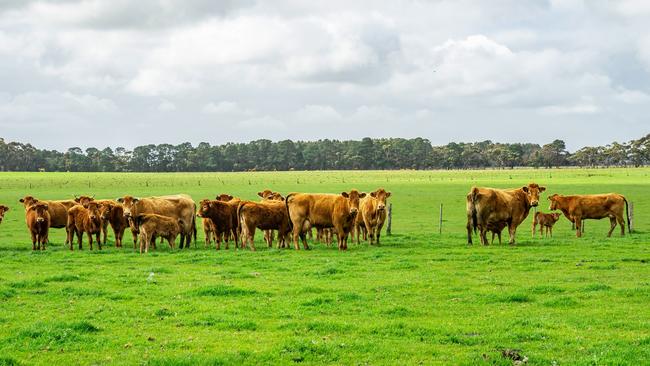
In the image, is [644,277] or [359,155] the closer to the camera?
[644,277]

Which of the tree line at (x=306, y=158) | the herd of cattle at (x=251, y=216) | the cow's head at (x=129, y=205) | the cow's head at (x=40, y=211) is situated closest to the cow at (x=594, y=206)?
the herd of cattle at (x=251, y=216)

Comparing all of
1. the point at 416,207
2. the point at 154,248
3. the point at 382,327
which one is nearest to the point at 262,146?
the point at 416,207

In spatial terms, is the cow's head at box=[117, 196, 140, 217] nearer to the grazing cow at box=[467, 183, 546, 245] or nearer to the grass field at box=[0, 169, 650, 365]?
the grass field at box=[0, 169, 650, 365]

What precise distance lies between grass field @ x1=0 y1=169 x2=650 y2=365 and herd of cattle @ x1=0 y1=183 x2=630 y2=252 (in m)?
1.61

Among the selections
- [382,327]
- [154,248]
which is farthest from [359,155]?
[382,327]

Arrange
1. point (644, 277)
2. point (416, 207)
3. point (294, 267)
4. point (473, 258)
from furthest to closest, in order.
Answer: point (416, 207), point (473, 258), point (294, 267), point (644, 277)

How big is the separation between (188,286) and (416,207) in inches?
1282

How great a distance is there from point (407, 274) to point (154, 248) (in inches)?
403

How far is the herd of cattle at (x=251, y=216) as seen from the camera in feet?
70.7

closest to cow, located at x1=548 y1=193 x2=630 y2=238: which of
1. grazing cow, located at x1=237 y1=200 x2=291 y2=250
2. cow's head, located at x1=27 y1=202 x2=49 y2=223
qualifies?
grazing cow, located at x1=237 y1=200 x2=291 y2=250

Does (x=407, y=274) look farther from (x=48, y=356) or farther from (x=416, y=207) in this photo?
(x=416, y=207)

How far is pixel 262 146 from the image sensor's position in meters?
198

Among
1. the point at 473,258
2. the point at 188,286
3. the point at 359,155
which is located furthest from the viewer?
the point at 359,155

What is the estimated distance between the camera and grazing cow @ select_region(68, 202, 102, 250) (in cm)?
2122
